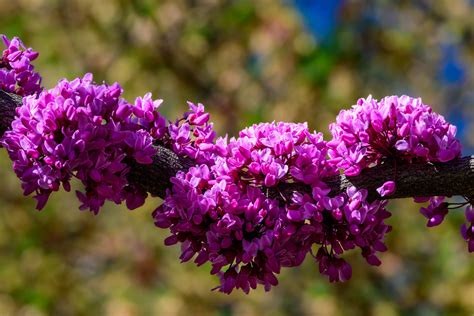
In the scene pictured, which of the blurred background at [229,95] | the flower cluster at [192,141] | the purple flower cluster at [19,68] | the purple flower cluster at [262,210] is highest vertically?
the blurred background at [229,95]

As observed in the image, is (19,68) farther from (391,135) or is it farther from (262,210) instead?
(391,135)

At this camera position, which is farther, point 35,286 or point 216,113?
point 35,286

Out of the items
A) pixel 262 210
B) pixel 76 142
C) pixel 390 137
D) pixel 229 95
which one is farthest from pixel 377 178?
pixel 229 95

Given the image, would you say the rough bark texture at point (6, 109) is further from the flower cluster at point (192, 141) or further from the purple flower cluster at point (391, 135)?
the purple flower cluster at point (391, 135)

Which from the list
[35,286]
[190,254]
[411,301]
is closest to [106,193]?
[190,254]

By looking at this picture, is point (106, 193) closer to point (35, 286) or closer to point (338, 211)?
point (338, 211)

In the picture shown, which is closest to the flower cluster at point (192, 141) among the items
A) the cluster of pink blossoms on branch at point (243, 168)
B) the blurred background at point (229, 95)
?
the cluster of pink blossoms on branch at point (243, 168)
